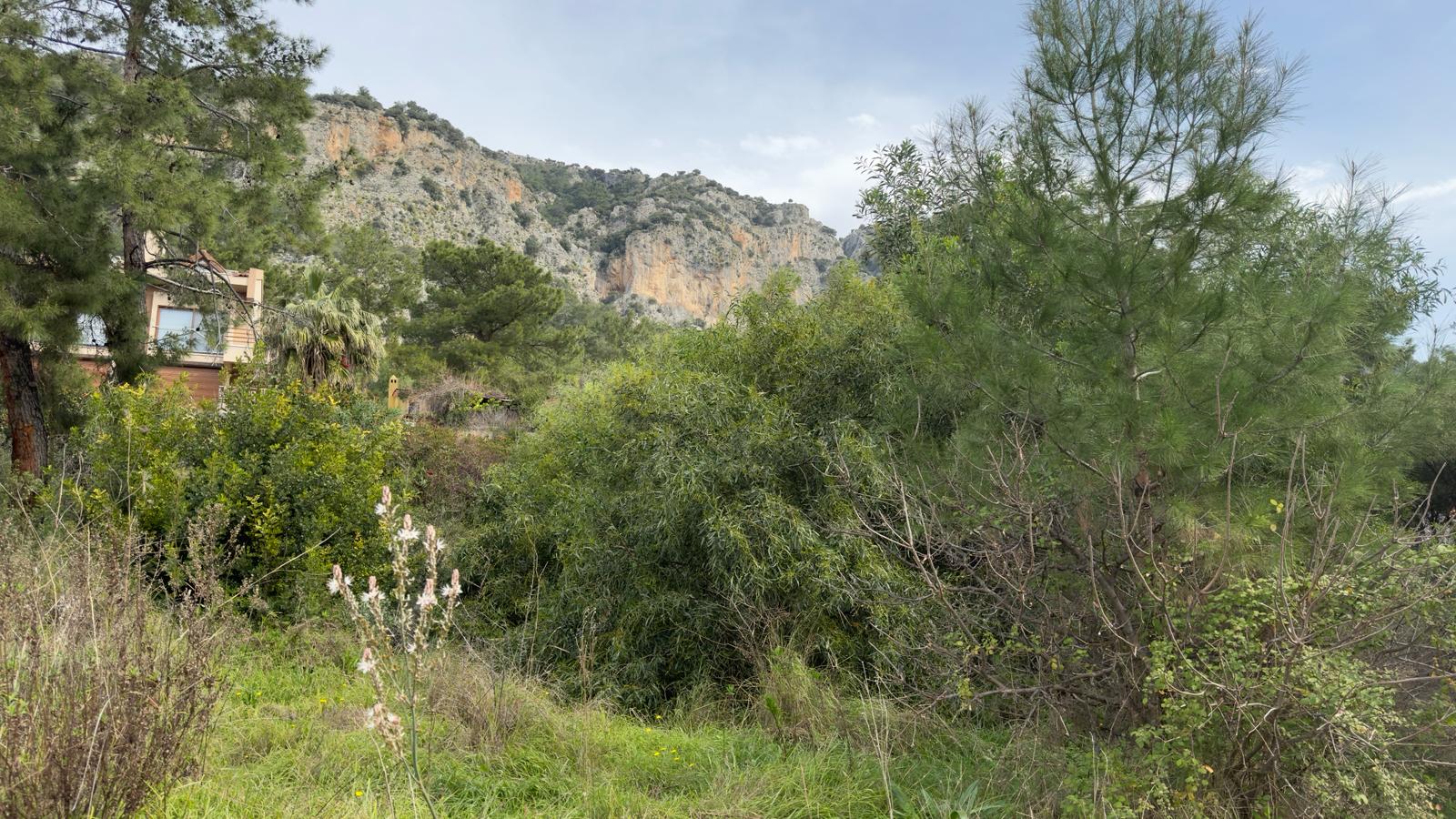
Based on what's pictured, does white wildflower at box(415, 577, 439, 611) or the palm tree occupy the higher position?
the palm tree

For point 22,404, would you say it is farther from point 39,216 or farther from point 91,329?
point 39,216

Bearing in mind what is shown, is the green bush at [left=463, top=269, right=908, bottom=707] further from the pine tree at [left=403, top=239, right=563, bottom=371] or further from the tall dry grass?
the pine tree at [left=403, top=239, right=563, bottom=371]

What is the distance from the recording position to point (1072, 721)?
377 cm

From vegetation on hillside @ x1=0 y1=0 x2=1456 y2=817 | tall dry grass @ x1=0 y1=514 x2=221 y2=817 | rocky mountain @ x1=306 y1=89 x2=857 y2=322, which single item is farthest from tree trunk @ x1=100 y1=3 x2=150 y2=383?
rocky mountain @ x1=306 y1=89 x2=857 y2=322

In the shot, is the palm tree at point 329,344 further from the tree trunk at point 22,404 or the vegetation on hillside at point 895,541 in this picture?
the vegetation on hillside at point 895,541

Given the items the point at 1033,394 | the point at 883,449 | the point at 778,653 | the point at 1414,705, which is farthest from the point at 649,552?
the point at 1414,705

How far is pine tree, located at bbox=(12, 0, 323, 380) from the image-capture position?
8000mm

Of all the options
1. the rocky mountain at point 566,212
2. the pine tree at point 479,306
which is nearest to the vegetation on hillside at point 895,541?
the pine tree at point 479,306

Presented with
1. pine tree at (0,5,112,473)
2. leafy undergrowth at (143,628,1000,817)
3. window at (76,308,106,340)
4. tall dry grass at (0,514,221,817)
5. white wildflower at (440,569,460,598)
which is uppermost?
pine tree at (0,5,112,473)

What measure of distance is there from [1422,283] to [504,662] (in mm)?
6584

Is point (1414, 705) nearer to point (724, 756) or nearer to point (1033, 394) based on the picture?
point (1033, 394)

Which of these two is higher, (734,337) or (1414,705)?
(734,337)

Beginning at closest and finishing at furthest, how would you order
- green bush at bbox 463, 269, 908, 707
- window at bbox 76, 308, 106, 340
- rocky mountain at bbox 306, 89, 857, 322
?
green bush at bbox 463, 269, 908, 707 → window at bbox 76, 308, 106, 340 → rocky mountain at bbox 306, 89, 857, 322

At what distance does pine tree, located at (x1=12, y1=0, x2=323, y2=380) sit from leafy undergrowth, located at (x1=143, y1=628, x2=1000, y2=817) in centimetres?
543
